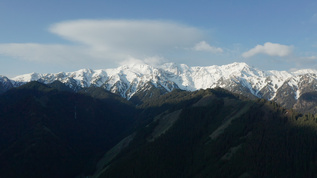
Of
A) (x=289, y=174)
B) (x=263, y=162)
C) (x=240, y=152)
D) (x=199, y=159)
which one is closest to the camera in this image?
(x=289, y=174)

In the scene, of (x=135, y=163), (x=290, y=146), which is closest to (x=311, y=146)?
(x=290, y=146)

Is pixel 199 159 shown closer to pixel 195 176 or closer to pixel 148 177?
pixel 195 176

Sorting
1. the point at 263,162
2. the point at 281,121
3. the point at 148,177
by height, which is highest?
the point at 281,121

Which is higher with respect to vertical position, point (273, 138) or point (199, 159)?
point (273, 138)

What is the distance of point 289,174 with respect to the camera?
144000 mm

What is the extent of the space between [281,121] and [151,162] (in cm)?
10357

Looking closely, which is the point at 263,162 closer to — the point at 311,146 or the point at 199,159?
the point at 311,146

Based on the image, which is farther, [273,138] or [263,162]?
[273,138]

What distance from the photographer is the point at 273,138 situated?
175 m

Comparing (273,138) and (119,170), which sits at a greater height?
(273,138)

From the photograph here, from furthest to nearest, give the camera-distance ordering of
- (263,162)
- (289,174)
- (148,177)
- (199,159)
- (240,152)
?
(199,159) → (148,177) → (240,152) → (263,162) → (289,174)

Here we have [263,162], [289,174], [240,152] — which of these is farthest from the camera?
[240,152]

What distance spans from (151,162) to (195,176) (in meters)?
36.6

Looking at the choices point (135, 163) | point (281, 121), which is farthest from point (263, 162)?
point (135, 163)
